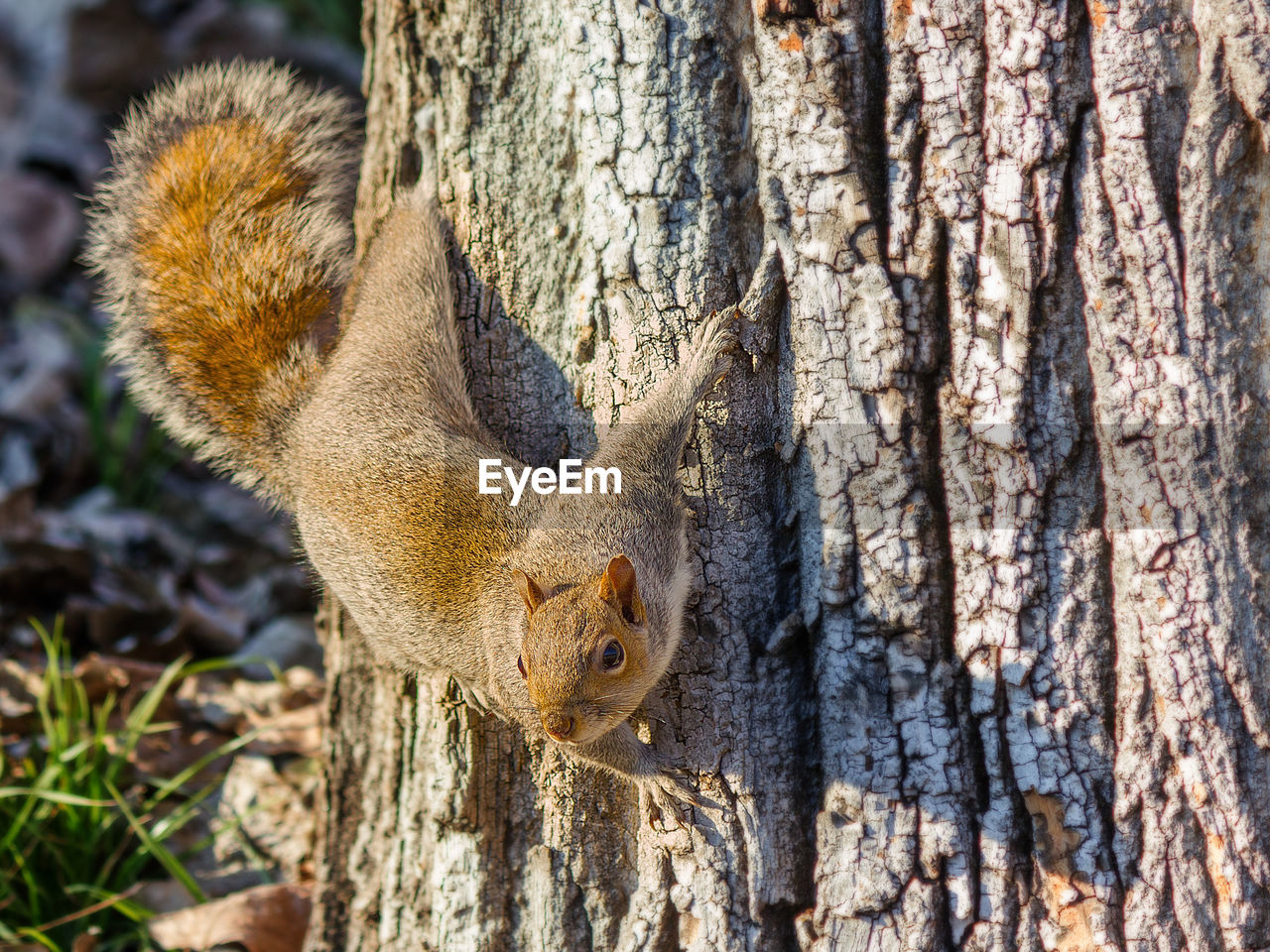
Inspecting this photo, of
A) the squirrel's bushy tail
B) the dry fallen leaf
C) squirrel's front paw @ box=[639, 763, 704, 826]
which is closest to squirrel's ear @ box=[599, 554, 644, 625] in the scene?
squirrel's front paw @ box=[639, 763, 704, 826]

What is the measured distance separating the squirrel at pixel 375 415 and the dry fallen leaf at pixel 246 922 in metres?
0.79

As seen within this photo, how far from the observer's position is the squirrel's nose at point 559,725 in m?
1.73

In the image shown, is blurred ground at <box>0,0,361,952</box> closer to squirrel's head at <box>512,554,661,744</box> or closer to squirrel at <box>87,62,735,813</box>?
squirrel at <box>87,62,735,813</box>

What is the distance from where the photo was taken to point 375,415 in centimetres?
219

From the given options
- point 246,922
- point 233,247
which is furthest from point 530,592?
point 246,922

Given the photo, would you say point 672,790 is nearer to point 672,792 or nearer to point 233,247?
point 672,792

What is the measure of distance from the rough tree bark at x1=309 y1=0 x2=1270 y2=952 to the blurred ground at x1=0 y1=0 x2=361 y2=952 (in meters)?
1.14

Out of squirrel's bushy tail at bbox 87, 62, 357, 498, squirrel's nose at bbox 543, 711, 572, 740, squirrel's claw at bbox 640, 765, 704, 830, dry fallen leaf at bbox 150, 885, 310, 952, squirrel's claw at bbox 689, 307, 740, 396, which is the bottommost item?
dry fallen leaf at bbox 150, 885, 310, 952

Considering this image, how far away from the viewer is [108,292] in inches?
98.4

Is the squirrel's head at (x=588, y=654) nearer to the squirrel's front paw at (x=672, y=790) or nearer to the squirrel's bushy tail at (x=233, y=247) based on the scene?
the squirrel's front paw at (x=672, y=790)

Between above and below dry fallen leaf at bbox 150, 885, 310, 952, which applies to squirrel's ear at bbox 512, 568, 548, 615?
above

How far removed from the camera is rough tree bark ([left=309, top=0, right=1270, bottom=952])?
1.61 meters

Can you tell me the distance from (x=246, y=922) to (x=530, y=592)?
1.29 metres

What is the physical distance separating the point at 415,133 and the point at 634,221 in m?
0.59
